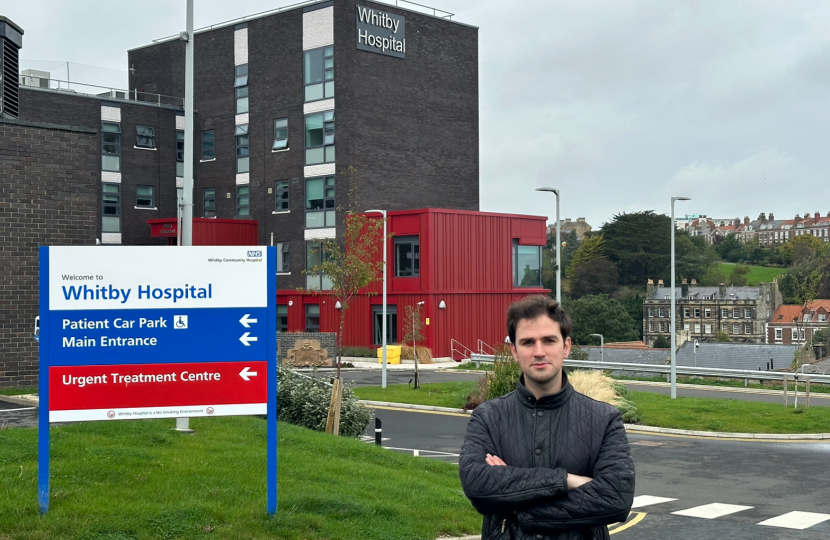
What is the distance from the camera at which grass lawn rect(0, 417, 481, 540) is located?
8141mm

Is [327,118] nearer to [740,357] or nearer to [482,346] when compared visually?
[482,346]

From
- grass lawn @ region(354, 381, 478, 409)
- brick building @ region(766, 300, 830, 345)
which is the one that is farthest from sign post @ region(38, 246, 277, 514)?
brick building @ region(766, 300, 830, 345)

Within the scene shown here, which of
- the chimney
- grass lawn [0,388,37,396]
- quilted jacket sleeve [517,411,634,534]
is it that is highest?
the chimney

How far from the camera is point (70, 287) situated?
869 centimetres

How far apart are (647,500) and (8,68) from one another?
17046mm

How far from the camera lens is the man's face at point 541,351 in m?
4.29

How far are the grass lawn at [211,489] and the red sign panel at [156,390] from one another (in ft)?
2.57

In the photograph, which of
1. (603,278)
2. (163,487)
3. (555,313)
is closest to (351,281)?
(163,487)

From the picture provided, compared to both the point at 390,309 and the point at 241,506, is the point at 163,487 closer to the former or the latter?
the point at 241,506

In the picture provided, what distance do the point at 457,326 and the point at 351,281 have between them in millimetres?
17832

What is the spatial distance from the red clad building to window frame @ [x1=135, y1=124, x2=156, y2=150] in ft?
43.1

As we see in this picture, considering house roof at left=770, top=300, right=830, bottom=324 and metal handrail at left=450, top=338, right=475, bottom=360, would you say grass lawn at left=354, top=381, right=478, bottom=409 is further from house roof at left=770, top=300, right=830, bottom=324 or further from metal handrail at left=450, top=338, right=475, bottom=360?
house roof at left=770, top=300, right=830, bottom=324

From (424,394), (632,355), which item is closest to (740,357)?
(632,355)

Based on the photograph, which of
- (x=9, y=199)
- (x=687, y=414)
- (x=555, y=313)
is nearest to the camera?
(x=555, y=313)
